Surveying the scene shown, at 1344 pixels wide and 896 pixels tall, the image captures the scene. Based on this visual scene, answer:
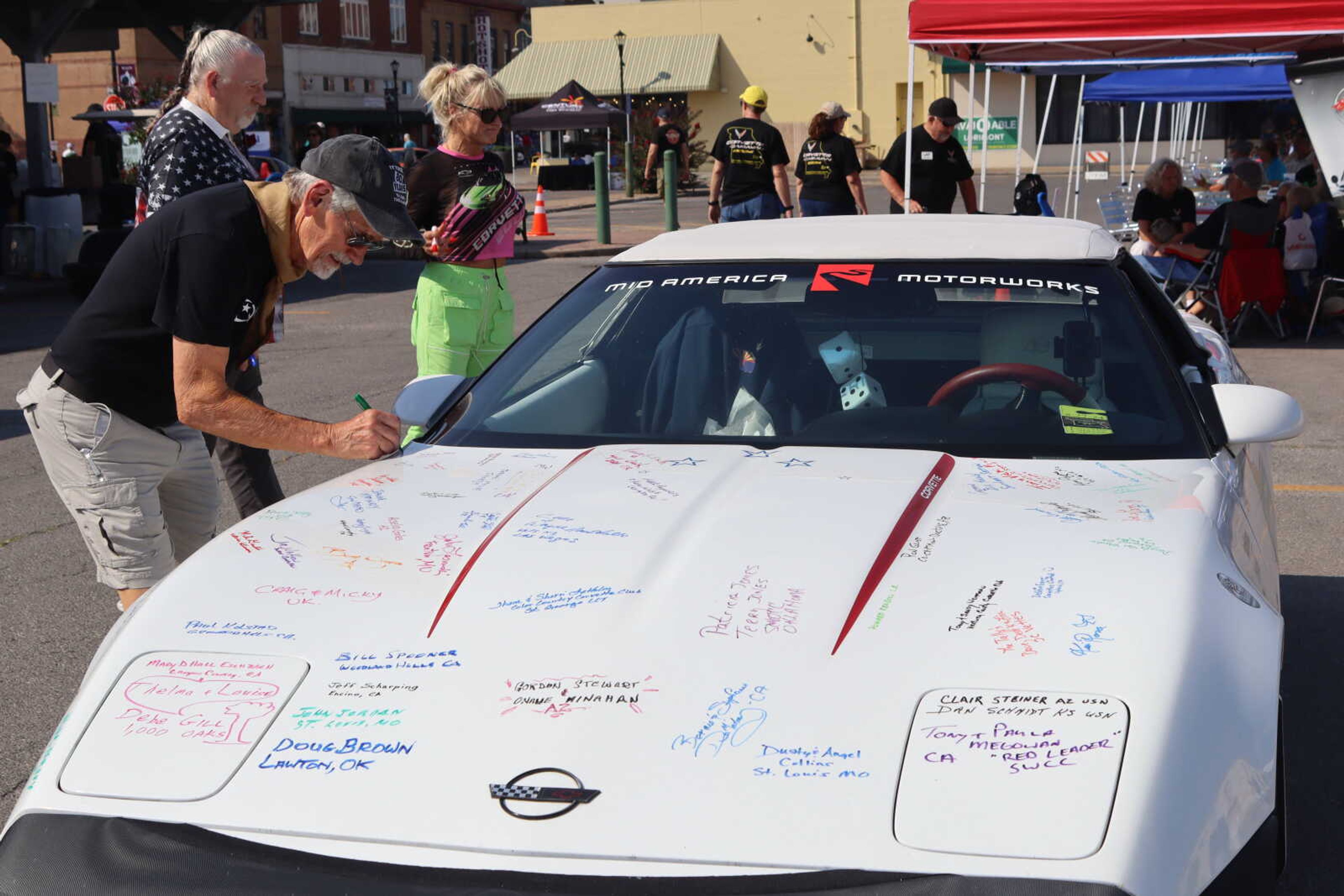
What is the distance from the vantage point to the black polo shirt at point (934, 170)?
1147 centimetres

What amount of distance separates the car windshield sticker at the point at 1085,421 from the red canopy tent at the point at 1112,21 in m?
8.32

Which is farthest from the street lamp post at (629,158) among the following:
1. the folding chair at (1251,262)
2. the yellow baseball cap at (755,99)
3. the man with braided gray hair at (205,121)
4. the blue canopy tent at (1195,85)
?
the man with braided gray hair at (205,121)

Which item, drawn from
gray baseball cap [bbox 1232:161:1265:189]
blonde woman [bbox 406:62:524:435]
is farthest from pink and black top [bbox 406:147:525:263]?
gray baseball cap [bbox 1232:161:1265:189]

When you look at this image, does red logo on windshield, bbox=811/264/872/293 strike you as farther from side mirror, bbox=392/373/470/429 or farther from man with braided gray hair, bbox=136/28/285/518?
man with braided gray hair, bbox=136/28/285/518

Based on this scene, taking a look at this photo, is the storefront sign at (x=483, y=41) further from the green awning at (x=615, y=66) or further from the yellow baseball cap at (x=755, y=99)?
the yellow baseball cap at (x=755, y=99)

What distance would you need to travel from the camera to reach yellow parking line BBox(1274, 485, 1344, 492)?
6594mm

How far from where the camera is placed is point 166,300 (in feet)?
10.3

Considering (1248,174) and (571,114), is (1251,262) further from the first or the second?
(571,114)

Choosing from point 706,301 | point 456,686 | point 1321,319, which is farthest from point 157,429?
point 1321,319

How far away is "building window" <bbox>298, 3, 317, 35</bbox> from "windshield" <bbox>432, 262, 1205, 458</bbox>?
5357cm

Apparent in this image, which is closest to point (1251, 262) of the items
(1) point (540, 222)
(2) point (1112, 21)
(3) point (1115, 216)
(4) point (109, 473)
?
(2) point (1112, 21)

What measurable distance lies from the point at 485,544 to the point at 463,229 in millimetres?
2907

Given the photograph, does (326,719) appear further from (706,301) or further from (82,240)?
(82,240)

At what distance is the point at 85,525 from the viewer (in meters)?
3.43
